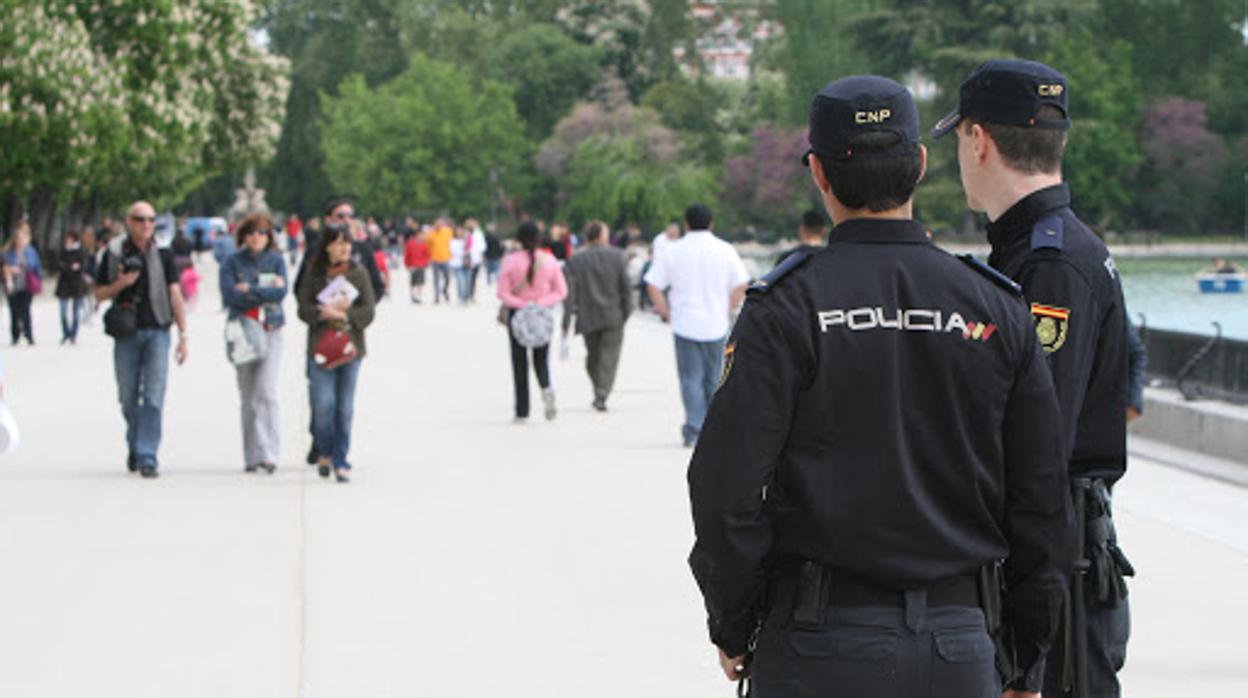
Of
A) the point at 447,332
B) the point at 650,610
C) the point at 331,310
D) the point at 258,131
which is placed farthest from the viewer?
the point at 258,131

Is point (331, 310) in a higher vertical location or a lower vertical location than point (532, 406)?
higher

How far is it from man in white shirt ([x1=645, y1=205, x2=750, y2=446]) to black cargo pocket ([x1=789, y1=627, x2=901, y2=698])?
38.1 ft

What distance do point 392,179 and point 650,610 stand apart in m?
91.0

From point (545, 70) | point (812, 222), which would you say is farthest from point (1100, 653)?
point (545, 70)

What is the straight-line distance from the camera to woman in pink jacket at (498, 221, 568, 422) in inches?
712

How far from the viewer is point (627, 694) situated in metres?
7.63

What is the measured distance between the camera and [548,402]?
1814 centimetres

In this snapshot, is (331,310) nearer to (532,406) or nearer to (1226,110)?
(532,406)

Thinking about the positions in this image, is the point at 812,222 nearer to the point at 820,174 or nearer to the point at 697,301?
the point at 697,301

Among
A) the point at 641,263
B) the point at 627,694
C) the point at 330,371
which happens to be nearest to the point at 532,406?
the point at 330,371

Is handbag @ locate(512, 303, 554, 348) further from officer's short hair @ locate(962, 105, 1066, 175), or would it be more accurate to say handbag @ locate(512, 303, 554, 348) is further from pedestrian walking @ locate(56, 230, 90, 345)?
officer's short hair @ locate(962, 105, 1066, 175)

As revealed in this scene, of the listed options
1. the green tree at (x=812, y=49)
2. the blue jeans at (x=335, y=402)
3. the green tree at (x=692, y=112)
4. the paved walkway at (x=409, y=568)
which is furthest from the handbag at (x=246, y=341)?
the green tree at (x=812, y=49)

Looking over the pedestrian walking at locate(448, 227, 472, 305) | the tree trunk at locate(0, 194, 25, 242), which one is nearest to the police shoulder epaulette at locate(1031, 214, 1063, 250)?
the pedestrian walking at locate(448, 227, 472, 305)

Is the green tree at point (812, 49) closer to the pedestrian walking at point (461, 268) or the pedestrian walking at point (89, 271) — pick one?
the pedestrian walking at point (461, 268)
